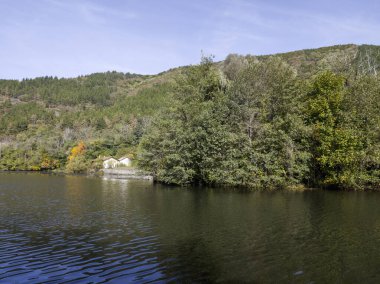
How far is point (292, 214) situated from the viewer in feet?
93.4

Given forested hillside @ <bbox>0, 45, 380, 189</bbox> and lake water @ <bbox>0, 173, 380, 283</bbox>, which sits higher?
forested hillside @ <bbox>0, 45, 380, 189</bbox>

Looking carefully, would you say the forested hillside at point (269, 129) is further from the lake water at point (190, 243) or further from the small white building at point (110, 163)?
the small white building at point (110, 163)

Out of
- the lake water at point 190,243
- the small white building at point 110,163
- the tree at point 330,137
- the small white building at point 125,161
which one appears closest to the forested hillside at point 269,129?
the tree at point 330,137

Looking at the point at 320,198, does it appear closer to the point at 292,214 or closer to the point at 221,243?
the point at 292,214

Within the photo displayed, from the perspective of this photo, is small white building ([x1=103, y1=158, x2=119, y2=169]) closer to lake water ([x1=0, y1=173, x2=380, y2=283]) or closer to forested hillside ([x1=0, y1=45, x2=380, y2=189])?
forested hillside ([x1=0, y1=45, x2=380, y2=189])

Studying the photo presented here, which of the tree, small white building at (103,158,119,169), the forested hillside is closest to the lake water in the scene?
the tree

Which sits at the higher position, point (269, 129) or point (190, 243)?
point (269, 129)

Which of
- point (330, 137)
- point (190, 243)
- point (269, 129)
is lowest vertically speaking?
point (190, 243)

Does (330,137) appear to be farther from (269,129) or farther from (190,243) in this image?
(190,243)

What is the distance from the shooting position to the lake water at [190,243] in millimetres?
14234

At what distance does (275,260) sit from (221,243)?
12.7 ft

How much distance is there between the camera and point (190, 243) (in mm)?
19203

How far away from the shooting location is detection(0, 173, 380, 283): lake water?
46.7 feet

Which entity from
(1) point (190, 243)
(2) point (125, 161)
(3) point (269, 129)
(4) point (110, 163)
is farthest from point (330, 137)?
(4) point (110, 163)
